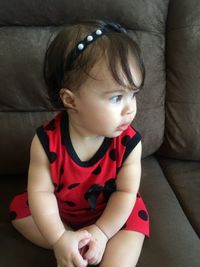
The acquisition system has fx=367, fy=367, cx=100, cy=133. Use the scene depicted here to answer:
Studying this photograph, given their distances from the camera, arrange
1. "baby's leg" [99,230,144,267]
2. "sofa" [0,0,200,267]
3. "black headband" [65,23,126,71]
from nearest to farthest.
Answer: "black headband" [65,23,126,71]
"baby's leg" [99,230,144,267]
"sofa" [0,0,200,267]

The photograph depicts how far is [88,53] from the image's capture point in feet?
2.55

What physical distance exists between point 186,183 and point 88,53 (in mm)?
609

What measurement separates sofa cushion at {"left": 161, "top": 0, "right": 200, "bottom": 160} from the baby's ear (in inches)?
18.5

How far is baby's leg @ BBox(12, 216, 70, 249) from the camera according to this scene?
3.15 feet

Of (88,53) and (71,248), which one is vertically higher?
(88,53)

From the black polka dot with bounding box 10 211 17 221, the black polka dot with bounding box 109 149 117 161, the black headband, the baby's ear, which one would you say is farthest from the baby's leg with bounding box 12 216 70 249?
the black headband

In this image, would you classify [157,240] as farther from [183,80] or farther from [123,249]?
[183,80]

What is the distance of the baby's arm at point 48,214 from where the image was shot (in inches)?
34.3

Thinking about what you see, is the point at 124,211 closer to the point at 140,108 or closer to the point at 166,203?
the point at 166,203

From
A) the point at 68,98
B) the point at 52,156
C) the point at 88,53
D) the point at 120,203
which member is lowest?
the point at 120,203

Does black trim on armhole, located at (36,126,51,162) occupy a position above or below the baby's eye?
below

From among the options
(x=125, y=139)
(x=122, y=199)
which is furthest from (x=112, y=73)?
(x=122, y=199)

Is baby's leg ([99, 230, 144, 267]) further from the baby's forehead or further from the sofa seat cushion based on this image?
the baby's forehead

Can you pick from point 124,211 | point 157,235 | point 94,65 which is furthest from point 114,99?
point 157,235
